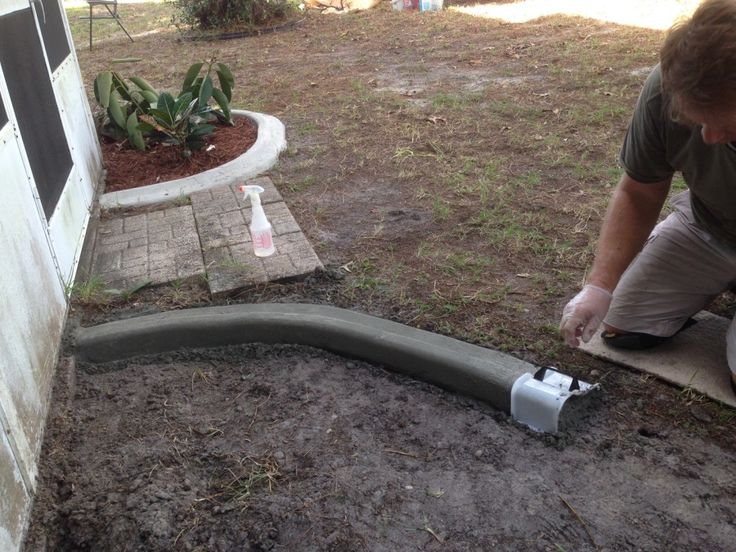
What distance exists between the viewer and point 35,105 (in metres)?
3.03

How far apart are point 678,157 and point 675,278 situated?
0.52 meters

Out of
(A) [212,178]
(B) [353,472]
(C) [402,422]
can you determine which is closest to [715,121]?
(C) [402,422]

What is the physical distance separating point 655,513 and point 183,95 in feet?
12.9

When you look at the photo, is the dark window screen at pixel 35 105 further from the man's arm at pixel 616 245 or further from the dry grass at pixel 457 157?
the man's arm at pixel 616 245

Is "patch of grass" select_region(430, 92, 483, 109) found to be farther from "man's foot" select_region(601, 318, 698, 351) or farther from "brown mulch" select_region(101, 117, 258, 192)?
"man's foot" select_region(601, 318, 698, 351)

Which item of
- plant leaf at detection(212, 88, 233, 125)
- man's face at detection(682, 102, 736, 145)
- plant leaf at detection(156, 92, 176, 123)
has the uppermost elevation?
man's face at detection(682, 102, 736, 145)

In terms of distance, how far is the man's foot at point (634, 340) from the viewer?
243 cm

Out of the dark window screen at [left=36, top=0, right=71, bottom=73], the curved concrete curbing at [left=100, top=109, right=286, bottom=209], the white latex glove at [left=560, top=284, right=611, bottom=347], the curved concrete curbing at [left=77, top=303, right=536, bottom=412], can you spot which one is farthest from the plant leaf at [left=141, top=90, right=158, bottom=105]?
the white latex glove at [left=560, top=284, right=611, bottom=347]

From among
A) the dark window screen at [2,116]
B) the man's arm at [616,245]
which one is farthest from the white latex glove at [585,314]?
the dark window screen at [2,116]

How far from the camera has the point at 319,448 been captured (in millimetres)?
2033

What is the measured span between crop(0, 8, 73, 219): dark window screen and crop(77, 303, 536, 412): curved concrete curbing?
66 cm

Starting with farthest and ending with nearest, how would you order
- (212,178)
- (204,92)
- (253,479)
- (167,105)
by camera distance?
(204,92), (167,105), (212,178), (253,479)

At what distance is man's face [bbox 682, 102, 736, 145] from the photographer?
1654mm

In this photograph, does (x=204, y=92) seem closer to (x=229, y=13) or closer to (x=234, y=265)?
(x=234, y=265)
